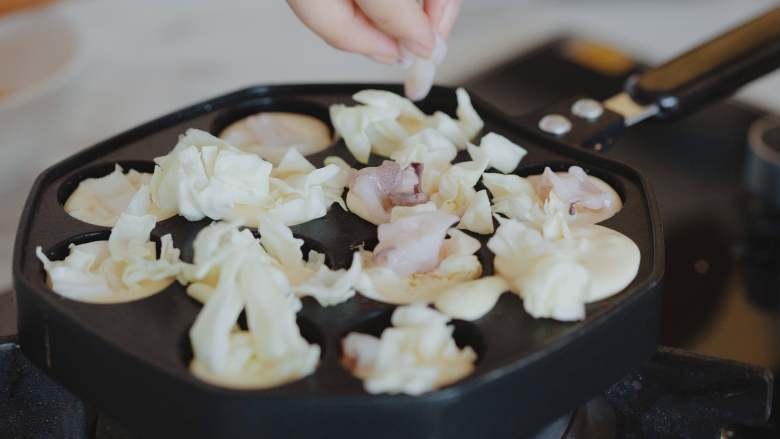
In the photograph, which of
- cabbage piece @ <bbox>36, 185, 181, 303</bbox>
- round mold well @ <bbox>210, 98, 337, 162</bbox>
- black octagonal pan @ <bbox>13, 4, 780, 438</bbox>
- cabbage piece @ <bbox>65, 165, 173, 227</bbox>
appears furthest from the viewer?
round mold well @ <bbox>210, 98, 337, 162</bbox>

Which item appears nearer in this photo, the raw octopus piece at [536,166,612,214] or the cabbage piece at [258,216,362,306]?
the cabbage piece at [258,216,362,306]

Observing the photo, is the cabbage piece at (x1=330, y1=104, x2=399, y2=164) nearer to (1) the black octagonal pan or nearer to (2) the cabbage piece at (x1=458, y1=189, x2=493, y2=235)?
(1) the black octagonal pan

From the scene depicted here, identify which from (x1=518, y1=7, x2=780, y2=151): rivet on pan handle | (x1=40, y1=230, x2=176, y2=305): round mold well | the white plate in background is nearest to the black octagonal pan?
(x1=40, y1=230, x2=176, y2=305): round mold well

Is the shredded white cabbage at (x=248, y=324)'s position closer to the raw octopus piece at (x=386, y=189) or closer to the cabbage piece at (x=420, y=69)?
the raw octopus piece at (x=386, y=189)

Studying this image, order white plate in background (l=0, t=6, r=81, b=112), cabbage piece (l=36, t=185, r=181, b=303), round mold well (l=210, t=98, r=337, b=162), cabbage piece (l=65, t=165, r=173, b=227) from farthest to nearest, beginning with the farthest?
white plate in background (l=0, t=6, r=81, b=112)
round mold well (l=210, t=98, r=337, b=162)
cabbage piece (l=65, t=165, r=173, b=227)
cabbage piece (l=36, t=185, r=181, b=303)

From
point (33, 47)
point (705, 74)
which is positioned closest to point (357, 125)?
point (705, 74)

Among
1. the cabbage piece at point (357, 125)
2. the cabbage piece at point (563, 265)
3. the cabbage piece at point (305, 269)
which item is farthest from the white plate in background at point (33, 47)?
the cabbage piece at point (563, 265)

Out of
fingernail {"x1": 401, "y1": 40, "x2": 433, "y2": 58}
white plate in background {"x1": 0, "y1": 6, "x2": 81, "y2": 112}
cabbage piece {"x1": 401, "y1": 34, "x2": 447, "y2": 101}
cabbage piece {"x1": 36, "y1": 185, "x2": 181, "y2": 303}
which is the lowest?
white plate in background {"x1": 0, "y1": 6, "x2": 81, "y2": 112}
